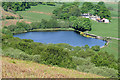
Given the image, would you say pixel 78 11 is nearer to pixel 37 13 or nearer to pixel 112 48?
pixel 37 13

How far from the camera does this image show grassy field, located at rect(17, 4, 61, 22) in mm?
121125

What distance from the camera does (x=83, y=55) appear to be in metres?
43.7

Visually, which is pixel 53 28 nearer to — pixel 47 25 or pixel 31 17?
pixel 47 25

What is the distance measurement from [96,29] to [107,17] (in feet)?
95.2

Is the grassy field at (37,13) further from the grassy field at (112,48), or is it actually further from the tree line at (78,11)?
the grassy field at (112,48)

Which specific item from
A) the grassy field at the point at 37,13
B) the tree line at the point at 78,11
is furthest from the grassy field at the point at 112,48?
the grassy field at the point at 37,13

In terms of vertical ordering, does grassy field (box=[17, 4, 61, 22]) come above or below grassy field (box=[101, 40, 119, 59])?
above

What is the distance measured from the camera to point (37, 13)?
128 meters

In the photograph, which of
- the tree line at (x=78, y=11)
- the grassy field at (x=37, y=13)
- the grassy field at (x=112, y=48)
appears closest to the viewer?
the grassy field at (x=112, y=48)

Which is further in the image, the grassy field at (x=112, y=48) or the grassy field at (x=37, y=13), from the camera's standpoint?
the grassy field at (x=37, y=13)

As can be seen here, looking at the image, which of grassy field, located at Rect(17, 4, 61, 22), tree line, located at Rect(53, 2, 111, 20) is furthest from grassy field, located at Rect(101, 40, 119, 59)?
grassy field, located at Rect(17, 4, 61, 22)

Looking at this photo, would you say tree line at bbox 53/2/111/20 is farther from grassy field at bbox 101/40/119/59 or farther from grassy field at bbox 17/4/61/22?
grassy field at bbox 101/40/119/59

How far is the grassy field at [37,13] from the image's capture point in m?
121

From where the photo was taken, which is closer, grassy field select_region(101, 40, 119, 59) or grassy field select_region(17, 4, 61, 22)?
grassy field select_region(101, 40, 119, 59)
